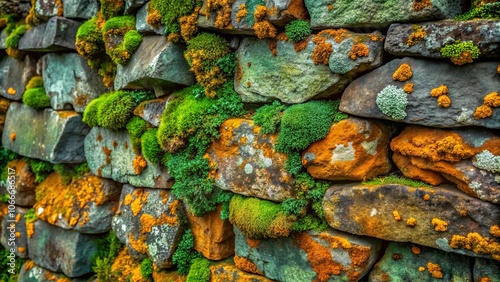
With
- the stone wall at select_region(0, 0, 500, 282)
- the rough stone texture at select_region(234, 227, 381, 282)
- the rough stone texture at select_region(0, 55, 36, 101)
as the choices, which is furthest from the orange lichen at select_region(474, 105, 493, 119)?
the rough stone texture at select_region(0, 55, 36, 101)

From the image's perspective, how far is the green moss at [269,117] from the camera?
14.2 feet

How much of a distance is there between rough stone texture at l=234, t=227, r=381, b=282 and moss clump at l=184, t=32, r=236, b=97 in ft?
5.77

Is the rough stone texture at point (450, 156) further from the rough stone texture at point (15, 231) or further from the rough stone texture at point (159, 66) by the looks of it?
the rough stone texture at point (15, 231)

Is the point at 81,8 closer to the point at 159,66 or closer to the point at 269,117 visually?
the point at 159,66

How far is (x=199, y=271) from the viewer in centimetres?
505

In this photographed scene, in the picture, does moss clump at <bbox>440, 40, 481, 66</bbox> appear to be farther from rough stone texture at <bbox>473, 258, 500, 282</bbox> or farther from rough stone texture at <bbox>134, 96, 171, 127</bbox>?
rough stone texture at <bbox>134, 96, 171, 127</bbox>

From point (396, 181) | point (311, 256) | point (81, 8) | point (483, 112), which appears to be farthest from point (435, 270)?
point (81, 8)

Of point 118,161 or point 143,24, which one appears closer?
point 143,24

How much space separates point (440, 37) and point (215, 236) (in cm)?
325

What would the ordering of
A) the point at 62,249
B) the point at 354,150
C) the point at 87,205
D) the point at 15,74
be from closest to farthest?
the point at 354,150, the point at 87,205, the point at 62,249, the point at 15,74

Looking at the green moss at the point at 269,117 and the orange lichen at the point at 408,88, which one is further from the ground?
the orange lichen at the point at 408,88

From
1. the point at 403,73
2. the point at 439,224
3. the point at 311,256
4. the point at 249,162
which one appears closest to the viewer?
the point at 439,224

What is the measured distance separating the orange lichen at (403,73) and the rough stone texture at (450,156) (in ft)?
1.55

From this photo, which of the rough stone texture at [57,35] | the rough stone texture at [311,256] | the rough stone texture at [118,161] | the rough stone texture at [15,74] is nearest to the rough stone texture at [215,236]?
the rough stone texture at [311,256]
